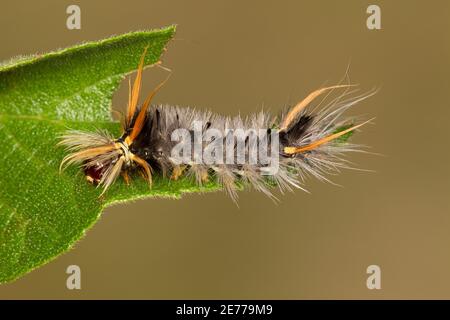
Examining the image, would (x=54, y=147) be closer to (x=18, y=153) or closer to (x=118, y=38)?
(x=18, y=153)

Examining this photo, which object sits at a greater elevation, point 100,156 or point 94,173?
point 100,156

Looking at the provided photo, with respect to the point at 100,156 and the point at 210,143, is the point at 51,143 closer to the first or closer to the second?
the point at 100,156

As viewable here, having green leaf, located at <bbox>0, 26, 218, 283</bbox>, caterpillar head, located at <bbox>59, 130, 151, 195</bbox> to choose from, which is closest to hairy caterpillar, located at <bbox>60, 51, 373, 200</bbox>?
caterpillar head, located at <bbox>59, 130, 151, 195</bbox>

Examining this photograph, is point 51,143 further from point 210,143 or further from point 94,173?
point 210,143

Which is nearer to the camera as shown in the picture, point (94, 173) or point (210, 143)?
point (94, 173)

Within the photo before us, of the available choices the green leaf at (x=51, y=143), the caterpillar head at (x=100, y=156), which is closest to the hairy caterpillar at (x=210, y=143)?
the caterpillar head at (x=100, y=156)

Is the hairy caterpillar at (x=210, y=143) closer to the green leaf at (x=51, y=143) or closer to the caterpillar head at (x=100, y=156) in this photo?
the caterpillar head at (x=100, y=156)

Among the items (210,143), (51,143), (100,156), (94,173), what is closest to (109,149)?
(100,156)
